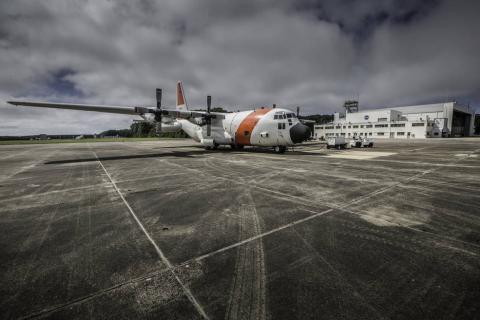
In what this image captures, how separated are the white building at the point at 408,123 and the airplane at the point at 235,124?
56.9 metres

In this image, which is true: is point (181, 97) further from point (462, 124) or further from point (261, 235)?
point (462, 124)

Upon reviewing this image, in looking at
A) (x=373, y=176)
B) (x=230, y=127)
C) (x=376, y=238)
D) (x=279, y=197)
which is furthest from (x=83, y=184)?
(x=230, y=127)

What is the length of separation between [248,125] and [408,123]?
254 ft

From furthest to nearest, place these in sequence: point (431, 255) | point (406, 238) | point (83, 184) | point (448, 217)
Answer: point (83, 184) → point (448, 217) → point (406, 238) → point (431, 255)

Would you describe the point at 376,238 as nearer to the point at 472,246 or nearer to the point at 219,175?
the point at 472,246

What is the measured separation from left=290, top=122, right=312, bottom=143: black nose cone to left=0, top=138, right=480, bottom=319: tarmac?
432 inches

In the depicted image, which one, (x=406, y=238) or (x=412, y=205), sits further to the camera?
(x=412, y=205)

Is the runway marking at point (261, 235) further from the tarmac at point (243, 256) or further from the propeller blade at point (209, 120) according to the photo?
the propeller blade at point (209, 120)

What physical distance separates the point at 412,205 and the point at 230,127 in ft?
60.2

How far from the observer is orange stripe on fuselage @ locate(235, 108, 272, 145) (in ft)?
64.8

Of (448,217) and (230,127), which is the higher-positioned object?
(230,127)

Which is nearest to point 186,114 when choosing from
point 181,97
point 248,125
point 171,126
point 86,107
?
point 171,126

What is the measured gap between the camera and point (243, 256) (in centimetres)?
338

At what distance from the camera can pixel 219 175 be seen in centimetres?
994
